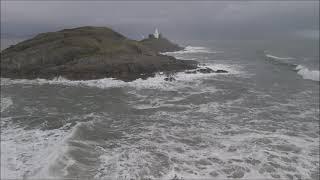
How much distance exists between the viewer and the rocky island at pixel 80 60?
3428 centimetres

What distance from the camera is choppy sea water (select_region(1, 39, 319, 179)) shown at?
11.6 meters

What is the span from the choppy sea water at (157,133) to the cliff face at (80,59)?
6.00 m

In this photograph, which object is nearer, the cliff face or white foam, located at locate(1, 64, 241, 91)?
white foam, located at locate(1, 64, 241, 91)

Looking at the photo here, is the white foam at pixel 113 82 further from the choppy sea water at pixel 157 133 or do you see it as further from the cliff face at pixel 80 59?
the choppy sea water at pixel 157 133

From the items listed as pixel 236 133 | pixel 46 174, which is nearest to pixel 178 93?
pixel 236 133

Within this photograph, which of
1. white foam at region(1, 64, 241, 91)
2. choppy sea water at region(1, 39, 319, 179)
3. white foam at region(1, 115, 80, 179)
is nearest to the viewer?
white foam at region(1, 115, 80, 179)

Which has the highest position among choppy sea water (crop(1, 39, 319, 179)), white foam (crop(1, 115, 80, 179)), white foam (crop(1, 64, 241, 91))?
white foam (crop(1, 115, 80, 179))

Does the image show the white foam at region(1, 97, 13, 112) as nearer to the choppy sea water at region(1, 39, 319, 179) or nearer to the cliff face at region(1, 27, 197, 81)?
the choppy sea water at region(1, 39, 319, 179)

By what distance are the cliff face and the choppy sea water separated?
600 cm

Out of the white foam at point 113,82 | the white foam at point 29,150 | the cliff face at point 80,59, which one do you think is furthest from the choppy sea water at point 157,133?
the cliff face at point 80,59

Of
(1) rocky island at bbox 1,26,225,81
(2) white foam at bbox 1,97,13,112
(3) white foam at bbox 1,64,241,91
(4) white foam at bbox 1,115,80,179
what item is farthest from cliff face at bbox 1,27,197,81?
(4) white foam at bbox 1,115,80,179

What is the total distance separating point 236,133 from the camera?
52.2 feet

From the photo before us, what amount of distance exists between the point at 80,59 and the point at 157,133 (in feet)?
72.5

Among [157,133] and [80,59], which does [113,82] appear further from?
[157,133]
